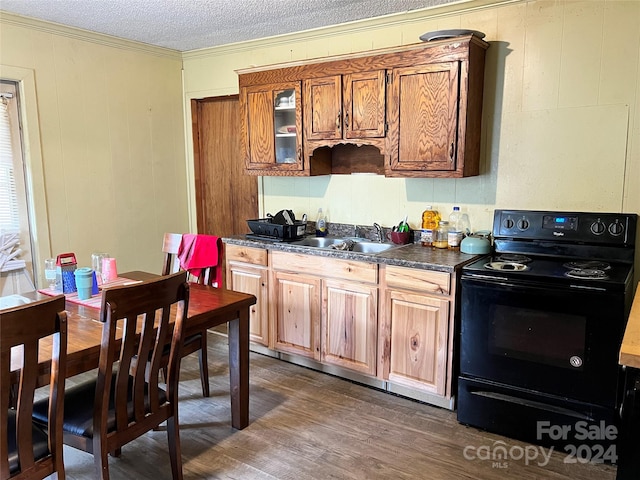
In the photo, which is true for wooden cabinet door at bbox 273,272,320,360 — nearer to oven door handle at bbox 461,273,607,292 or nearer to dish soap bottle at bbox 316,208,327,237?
dish soap bottle at bbox 316,208,327,237

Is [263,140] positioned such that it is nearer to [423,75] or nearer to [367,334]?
[423,75]

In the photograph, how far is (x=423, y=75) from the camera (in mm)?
2861

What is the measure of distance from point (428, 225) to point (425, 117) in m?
0.73

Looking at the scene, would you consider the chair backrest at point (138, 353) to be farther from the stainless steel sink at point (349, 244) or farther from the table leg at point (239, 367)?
the stainless steel sink at point (349, 244)

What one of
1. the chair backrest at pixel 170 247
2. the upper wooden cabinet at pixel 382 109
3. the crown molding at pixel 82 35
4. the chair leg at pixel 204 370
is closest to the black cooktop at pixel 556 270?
the upper wooden cabinet at pixel 382 109

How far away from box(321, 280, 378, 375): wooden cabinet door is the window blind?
2262mm

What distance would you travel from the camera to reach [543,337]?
92.8 inches

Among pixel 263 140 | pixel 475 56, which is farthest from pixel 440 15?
pixel 263 140

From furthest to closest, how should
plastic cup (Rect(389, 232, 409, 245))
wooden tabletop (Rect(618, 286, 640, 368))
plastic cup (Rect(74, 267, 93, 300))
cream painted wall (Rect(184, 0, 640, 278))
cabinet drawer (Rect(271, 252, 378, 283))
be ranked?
plastic cup (Rect(389, 232, 409, 245))
cabinet drawer (Rect(271, 252, 378, 283))
cream painted wall (Rect(184, 0, 640, 278))
plastic cup (Rect(74, 267, 93, 300))
wooden tabletop (Rect(618, 286, 640, 368))

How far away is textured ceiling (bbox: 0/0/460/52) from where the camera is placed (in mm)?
3027

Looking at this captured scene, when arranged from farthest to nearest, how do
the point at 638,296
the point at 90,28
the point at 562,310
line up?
the point at 90,28 → the point at 562,310 → the point at 638,296

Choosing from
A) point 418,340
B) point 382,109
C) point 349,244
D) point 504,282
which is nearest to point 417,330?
point 418,340

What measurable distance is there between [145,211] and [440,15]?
9.28ft

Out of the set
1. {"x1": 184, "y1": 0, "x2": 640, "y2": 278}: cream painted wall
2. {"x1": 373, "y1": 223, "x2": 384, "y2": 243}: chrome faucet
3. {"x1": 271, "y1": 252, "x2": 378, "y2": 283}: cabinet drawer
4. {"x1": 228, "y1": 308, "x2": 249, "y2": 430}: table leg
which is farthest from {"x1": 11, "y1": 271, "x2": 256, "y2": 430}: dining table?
{"x1": 184, "y1": 0, "x2": 640, "y2": 278}: cream painted wall
